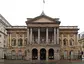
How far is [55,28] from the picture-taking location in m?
88.4

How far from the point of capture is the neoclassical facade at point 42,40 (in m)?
86.4

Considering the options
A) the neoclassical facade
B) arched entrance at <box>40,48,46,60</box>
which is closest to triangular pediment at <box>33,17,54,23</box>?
the neoclassical facade

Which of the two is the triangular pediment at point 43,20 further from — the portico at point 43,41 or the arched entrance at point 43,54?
the arched entrance at point 43,54

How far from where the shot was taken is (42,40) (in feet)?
308

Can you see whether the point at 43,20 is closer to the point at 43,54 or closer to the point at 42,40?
the point at 42,40

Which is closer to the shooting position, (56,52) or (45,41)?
(56,52)

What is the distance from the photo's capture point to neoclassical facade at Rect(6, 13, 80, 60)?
86375 mm

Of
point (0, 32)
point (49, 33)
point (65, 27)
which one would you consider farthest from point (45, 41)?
point (0, 32)

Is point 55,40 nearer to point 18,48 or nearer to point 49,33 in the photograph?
point 49,33

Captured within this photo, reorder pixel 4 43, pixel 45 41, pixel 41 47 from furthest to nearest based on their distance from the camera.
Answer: pixel 4 43 < pixel 45 41 < pixel 41 47

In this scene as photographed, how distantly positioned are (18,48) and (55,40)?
60.3ft

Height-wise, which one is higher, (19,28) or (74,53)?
(19,28)

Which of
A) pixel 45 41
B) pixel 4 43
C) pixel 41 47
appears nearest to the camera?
pixel 41 47

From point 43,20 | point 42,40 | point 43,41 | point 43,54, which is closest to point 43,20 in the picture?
point 43,20
